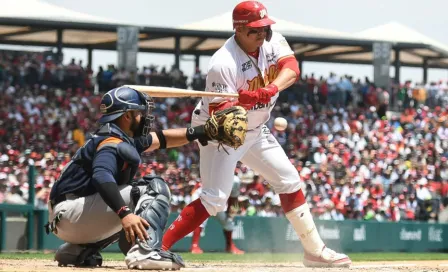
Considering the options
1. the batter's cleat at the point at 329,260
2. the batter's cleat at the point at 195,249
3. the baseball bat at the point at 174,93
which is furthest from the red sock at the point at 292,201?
the batter's cleat at the point at 195,249

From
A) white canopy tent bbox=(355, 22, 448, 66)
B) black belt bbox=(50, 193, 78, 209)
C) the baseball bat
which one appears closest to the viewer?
black belt bbox=(50, 193, 78, 209)

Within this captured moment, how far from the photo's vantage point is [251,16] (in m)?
6.82

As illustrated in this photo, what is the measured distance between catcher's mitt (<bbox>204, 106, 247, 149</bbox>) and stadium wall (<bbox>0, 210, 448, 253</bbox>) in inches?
249

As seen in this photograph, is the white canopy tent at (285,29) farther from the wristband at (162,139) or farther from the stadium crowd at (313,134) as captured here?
the wristband at (162,139)

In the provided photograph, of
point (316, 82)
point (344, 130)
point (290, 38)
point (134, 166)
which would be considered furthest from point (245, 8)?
point (290, 38)

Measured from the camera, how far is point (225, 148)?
6.77 metres

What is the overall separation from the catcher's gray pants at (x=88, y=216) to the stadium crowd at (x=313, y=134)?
7490 mm

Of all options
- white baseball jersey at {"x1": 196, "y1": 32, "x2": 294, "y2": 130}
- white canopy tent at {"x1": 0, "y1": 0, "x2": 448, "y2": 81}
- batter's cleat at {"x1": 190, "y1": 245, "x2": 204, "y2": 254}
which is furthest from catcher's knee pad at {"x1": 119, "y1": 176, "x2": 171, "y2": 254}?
white canopy tent at {"x1": 0, "y1": 0, "x2": 448, "y2": 81}

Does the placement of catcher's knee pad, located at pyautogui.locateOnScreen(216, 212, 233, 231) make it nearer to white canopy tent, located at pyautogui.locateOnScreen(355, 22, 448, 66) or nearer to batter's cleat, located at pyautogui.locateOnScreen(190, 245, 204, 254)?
batter's cleat, located at pyautogui.locateOnScreen(190, 245, 204, 254)

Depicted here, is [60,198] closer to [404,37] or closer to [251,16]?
[251,16]

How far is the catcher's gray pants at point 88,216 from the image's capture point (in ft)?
19.0

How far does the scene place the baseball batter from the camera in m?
6.70

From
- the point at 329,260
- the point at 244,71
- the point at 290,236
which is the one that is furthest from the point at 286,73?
the point at 290,236

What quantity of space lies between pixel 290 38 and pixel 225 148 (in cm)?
2214
